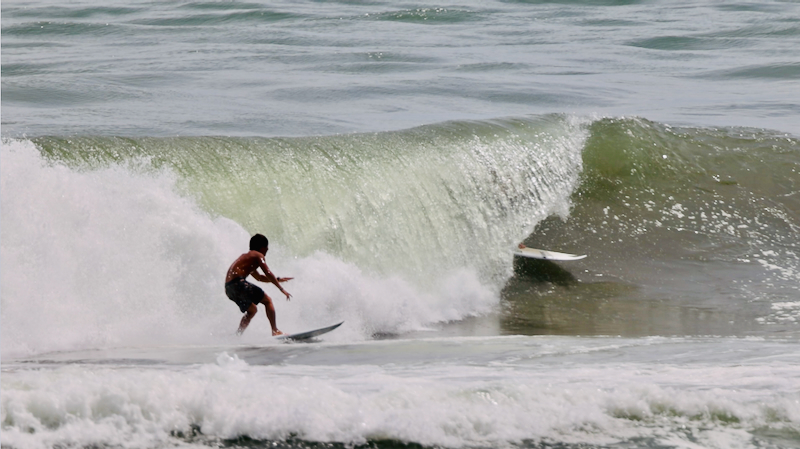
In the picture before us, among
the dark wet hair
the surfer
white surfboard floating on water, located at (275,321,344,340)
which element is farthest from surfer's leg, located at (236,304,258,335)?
the dark wet hair

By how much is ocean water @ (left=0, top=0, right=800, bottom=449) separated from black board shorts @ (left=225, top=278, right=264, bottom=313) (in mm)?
291

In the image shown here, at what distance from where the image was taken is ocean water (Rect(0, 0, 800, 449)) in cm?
397

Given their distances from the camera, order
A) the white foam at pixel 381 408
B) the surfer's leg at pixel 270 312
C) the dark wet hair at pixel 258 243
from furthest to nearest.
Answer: the surfer's leg at pixel 270 312
the dark wet hair at pixel 258 243
the white foam at pixel 381 408

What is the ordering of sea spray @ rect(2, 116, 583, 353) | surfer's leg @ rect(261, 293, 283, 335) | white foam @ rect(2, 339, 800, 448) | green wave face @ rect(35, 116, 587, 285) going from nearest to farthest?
white foam @ rect(2, 339, 800, 448) → surfer's leg @ rect(261, 293, 283, 335) → sea spray @ rect(2, 116, 583, 353) → green wave face @ rect(35, 116, 587, 285)

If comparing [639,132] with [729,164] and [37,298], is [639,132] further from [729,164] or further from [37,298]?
[37,298]

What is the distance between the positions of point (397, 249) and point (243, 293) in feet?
7.98

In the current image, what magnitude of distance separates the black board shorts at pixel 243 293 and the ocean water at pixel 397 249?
0.29m

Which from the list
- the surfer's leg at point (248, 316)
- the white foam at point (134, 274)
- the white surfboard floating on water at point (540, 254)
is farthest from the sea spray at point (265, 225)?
the surfer's leg at point (248, 316)

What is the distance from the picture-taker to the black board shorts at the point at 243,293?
6500 millimetres

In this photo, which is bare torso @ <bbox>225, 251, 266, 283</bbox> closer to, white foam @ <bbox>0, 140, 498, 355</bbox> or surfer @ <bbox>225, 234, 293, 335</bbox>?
surfer @ <bbox>225, 234, 293, 335</bbox>

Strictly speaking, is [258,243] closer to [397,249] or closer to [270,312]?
[270,312]

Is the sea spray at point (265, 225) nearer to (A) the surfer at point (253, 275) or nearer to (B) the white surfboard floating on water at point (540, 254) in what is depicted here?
(B) the white surfboard floating on water at point (540, 254)

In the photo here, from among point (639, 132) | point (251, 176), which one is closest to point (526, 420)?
point (251, 176)

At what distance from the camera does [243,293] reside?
653 centimetres
